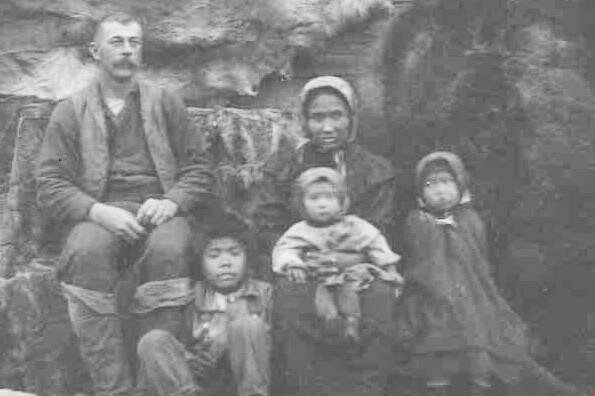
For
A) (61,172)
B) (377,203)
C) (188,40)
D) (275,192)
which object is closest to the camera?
(61,172)

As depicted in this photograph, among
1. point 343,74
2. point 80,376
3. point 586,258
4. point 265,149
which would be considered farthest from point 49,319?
point 586,258

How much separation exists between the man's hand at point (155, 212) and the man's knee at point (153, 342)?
539 mm

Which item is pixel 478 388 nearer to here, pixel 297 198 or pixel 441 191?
pixel 441 191

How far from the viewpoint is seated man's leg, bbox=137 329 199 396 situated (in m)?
6.34

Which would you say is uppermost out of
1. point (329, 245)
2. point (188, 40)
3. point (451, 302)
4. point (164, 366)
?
point (188, 40)

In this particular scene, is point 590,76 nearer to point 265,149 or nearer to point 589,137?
point 589,137

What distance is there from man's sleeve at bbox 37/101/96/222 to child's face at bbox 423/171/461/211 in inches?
57.3

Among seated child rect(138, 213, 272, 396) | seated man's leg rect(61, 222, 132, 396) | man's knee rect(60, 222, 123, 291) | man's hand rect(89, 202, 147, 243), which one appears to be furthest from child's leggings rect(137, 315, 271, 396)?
man's hand rect(89, 202, 147, 243)

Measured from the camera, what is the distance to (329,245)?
666 cm

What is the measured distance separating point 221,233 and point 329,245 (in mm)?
467

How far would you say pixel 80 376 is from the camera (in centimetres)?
695

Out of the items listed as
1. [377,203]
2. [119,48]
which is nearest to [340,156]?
[377,203]

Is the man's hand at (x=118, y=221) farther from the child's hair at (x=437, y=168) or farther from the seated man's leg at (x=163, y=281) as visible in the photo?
the child's hair at (x=437, y=168)

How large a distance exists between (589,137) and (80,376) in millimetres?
2681
